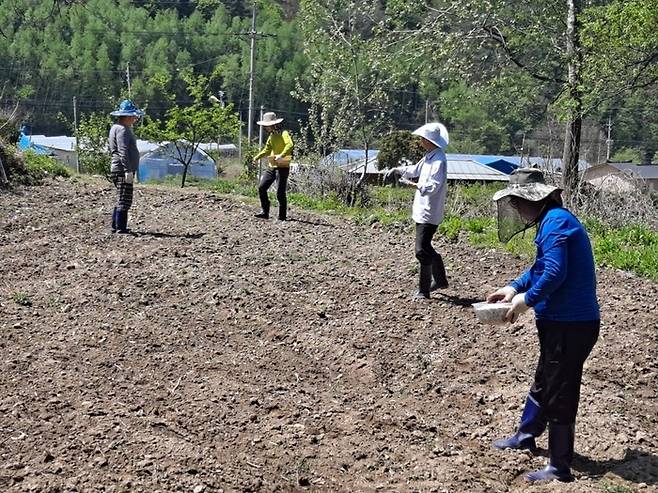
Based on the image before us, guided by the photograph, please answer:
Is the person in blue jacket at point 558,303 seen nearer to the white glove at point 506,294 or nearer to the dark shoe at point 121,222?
the white glove at point 506,294

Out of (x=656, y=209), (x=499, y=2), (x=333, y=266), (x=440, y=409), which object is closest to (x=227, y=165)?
(x=499, y=2)

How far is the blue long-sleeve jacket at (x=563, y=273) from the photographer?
14.6 ft

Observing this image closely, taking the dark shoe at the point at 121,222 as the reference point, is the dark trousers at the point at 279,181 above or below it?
above

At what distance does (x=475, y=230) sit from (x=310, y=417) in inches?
248

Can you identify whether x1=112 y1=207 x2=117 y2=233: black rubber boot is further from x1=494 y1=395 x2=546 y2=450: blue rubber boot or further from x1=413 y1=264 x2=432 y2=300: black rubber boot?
x1=494 y1=395 x2=546 y2=450: blue rubber boot

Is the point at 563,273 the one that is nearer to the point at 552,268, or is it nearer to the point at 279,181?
the point at 552,268

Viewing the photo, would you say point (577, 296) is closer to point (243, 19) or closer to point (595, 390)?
point (595, 390)

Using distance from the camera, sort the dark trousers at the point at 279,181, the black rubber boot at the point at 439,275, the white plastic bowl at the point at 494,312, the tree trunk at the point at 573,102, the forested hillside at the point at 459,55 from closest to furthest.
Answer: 1. the white plastic bowl at the point at 494,312
2. the black rubber boot at the point at 439,275
3. the dark trousers at the point at 279,181
4. the forested hillside at the point at 459,55
5. the tree trunk at the point at 573,102

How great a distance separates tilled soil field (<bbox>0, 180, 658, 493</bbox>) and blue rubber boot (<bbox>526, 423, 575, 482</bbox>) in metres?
0.09

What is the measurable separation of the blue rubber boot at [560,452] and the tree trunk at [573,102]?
10.7 metres

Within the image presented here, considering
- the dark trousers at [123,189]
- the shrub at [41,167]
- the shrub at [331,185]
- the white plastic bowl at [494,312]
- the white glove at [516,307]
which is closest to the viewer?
the white glove at [516,307]

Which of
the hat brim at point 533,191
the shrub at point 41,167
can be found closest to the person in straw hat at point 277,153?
the shrub at point 41,167

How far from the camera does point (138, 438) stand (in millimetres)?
5023

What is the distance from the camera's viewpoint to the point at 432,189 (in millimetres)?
7543
